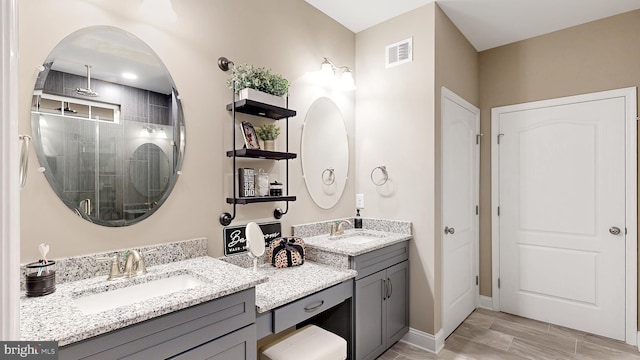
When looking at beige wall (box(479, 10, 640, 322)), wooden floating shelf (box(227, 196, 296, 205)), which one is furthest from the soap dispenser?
beige wall (box(479, 10, 640, 322))

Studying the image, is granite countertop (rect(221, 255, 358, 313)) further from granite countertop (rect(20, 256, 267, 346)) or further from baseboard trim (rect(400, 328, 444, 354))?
baseboard trim (rect(400, 328, 444, 354))

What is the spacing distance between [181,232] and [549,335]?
315 centimetres

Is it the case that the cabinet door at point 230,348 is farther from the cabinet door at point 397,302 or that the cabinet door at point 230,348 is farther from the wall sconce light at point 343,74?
the wall sconce light at point 343,74

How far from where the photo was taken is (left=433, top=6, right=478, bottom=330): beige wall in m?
2.54

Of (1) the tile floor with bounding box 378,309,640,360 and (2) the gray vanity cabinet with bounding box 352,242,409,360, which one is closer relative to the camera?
(2) the gray vanity cabinet with bounding box 352,242,409,360

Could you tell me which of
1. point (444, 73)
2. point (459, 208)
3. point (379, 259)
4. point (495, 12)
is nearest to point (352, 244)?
point (379, 259)

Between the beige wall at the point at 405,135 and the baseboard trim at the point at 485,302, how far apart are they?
1.24 metres

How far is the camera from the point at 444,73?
2676 millimetres

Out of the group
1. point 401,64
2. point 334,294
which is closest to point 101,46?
point 334,294

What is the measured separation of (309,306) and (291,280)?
18cm

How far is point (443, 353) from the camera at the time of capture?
248 centimetres

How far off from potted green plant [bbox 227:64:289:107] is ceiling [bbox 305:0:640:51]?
97 centimetres

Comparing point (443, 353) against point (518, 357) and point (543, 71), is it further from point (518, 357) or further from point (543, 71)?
point (543, 71)
